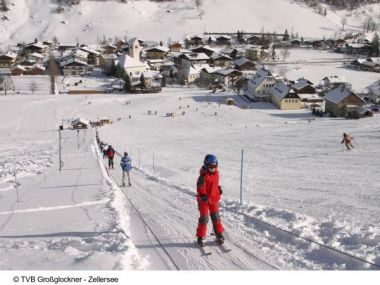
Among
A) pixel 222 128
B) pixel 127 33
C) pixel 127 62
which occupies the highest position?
pixel 127 33

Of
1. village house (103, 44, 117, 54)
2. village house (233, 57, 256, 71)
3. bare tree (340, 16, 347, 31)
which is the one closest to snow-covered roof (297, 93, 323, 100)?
village house (233, 57, 256, 71)

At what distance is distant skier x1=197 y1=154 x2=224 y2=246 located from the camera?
546 cm

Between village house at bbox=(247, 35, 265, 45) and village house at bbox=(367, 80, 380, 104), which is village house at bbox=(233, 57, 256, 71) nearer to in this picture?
village house at bbox=(367, 80, 380, 104)

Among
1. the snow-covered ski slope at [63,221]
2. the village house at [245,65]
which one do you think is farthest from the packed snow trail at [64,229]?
the village house at [245,65]

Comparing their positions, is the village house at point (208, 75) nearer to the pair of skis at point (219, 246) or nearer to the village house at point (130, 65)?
the village house at point (130, 65)

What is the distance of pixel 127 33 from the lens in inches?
4146

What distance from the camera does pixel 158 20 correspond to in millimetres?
115312

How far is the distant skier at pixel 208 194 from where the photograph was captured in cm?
546

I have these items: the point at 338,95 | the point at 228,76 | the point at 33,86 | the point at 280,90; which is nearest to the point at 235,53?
the point at 228,76

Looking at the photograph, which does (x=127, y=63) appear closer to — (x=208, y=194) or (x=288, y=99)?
(x=288, y=99)

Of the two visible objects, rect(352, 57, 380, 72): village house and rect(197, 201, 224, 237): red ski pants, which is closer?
rect(197, 201, 224, 237): red ski pants

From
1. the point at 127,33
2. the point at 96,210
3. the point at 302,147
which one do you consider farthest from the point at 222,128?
the point at 127,33
